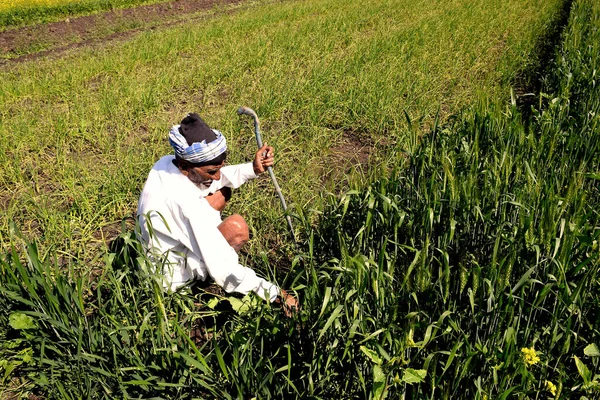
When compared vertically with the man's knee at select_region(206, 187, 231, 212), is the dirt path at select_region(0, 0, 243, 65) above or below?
above

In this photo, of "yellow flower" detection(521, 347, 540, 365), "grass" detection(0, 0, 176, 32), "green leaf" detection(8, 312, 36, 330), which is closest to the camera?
"yellow flower" detection(521, 347, 540, 365)

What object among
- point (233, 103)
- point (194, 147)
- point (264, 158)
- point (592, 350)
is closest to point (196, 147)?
point (194, 147)

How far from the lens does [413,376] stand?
1.33m

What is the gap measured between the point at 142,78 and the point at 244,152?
2.36 metres

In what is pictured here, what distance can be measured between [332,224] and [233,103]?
2.82 m

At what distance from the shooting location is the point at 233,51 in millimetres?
6207

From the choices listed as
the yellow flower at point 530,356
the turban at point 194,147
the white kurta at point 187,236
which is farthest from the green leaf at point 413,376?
the turban at point 194,147

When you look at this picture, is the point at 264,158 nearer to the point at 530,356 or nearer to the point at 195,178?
the point at 195,178

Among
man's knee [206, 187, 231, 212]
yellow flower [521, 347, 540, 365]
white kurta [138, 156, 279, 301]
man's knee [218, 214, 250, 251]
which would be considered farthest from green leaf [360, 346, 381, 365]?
A: man's knee [206, 187, 231, 212]

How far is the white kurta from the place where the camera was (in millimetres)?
1898

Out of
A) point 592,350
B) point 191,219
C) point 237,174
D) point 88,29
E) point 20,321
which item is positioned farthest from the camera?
point 88,29

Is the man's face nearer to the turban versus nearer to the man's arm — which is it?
the turban

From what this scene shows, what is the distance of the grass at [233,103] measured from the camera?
3023mm

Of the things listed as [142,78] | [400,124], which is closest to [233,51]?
[142,78]
